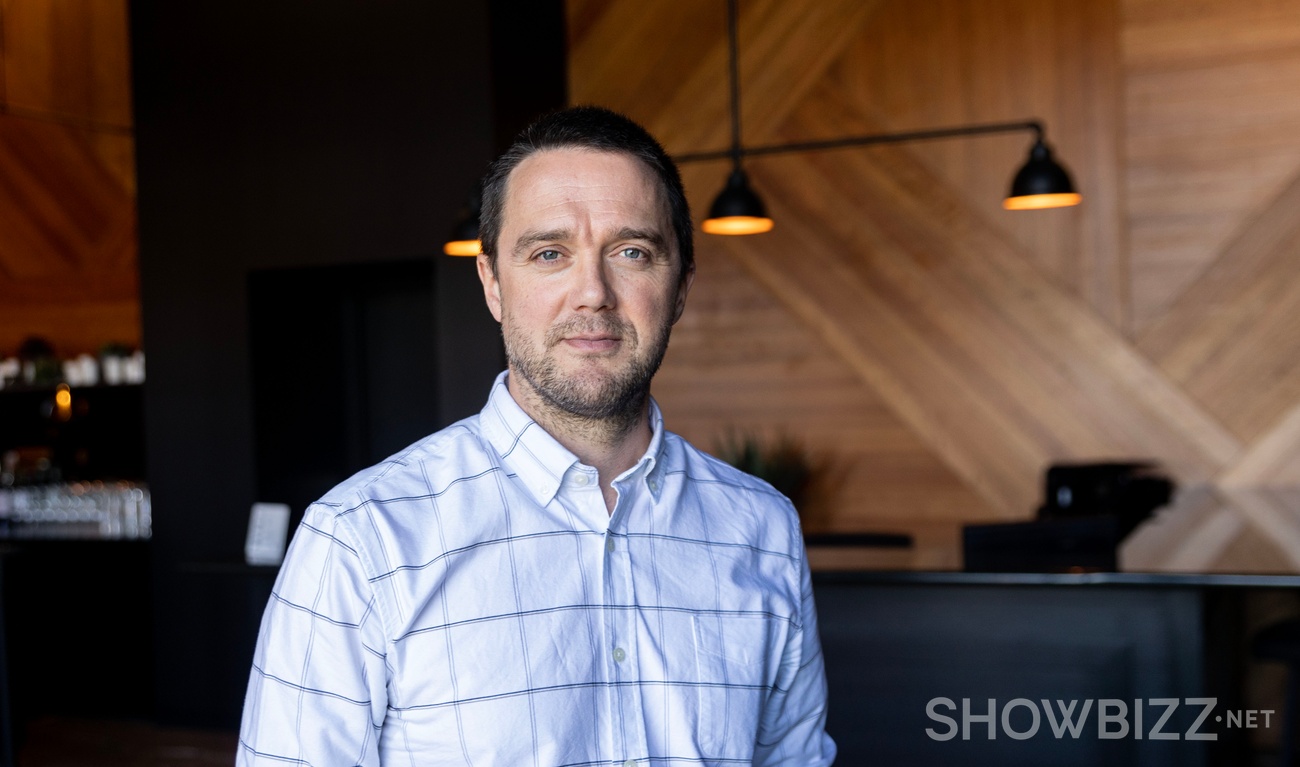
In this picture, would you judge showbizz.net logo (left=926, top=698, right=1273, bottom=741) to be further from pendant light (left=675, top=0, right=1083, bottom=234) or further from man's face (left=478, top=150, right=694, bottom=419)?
man's face (left=478, top=150, right=694, bottom=419)

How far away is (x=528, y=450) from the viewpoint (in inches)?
54.8

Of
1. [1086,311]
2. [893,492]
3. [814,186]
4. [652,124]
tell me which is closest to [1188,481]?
[1086,311]

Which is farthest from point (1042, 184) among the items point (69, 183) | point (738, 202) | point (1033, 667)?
point (69, 183)

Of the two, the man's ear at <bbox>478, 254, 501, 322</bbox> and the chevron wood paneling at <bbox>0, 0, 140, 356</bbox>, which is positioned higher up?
the chevron wood paneling at <bbox>0, 0, 140, 356</bbox>

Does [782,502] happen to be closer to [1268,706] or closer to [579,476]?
[579,476]

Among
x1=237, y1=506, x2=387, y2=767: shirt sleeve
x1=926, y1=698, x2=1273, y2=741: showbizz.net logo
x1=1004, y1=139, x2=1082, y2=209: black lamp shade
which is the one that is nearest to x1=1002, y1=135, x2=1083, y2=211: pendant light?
x1=1004, y1=139, x2=1082, y2=209: black lamp shade

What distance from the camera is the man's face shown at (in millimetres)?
1360

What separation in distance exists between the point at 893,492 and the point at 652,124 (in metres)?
2.22

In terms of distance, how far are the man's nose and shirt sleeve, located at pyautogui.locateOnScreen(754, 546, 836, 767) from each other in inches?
19.0

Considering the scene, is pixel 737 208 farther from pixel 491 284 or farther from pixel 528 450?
pixel 528 450

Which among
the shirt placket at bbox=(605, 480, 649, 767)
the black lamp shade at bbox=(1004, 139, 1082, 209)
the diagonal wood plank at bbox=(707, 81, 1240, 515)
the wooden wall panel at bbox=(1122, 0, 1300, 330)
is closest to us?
the shirt placket at bbox=(605, 480, 649, 767)

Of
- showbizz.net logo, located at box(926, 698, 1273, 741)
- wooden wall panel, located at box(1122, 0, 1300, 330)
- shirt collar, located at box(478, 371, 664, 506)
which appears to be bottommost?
showbizz.net logo, located at box(926, 698, 1273, 741)

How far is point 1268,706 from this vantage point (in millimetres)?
4176

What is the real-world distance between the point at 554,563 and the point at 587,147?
50 cm
